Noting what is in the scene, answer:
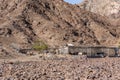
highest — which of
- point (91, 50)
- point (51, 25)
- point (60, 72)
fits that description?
point (51, 25)

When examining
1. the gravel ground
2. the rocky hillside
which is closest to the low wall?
the rocky hillside

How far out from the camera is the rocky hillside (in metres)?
133

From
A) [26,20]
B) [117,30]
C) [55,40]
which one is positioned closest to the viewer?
[55,40]

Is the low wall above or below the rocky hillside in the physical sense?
below

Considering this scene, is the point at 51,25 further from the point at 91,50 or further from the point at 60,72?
the point at 60,72

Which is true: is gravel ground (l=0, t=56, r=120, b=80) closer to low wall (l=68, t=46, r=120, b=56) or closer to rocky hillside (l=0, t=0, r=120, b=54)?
low wall (l=68, t=46, r=120, b=56)

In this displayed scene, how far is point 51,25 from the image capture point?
140 meters

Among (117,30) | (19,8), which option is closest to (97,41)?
(117,30)

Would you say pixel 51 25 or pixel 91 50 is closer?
pixel 91 50

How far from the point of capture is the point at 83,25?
151m

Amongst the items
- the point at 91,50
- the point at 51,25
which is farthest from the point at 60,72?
the point at 51,25

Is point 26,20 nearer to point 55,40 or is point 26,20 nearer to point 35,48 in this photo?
point 55,40

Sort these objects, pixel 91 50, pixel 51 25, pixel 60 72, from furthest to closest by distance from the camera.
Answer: pixel 51 25 < pixel 91 50 < pixel 60 72

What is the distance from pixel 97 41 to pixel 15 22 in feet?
A: 99.9
